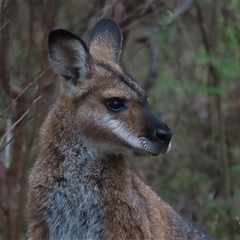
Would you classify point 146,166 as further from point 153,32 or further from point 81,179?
point 81,179

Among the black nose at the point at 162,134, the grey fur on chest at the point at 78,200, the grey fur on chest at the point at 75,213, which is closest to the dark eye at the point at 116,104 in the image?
the black nose at the point at 162,134

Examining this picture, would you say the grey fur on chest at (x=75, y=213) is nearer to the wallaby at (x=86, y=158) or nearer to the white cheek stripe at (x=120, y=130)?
the wallaby at (x=86, y=158)

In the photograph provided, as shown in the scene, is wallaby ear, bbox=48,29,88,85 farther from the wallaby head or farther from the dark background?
the dark background

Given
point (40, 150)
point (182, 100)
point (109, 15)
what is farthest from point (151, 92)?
point (40, 150)

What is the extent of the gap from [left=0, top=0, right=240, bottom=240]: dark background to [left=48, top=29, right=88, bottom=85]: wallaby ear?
1422 mm

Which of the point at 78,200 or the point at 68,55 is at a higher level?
the point at 68,55

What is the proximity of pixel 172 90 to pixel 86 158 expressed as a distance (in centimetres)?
572

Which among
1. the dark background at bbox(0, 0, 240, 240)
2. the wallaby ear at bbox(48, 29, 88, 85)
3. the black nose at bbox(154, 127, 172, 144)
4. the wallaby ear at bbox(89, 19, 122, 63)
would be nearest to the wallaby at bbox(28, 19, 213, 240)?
the wallaby ear at bbox(48, 29, 88, 85)

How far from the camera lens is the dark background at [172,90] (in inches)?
284

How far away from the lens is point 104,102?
5234mm

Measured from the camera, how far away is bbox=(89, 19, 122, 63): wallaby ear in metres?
5.81

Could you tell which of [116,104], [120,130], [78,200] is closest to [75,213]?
[78,200]

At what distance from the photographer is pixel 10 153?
7.66 m

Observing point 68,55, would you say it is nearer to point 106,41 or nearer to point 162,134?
point 106,41
